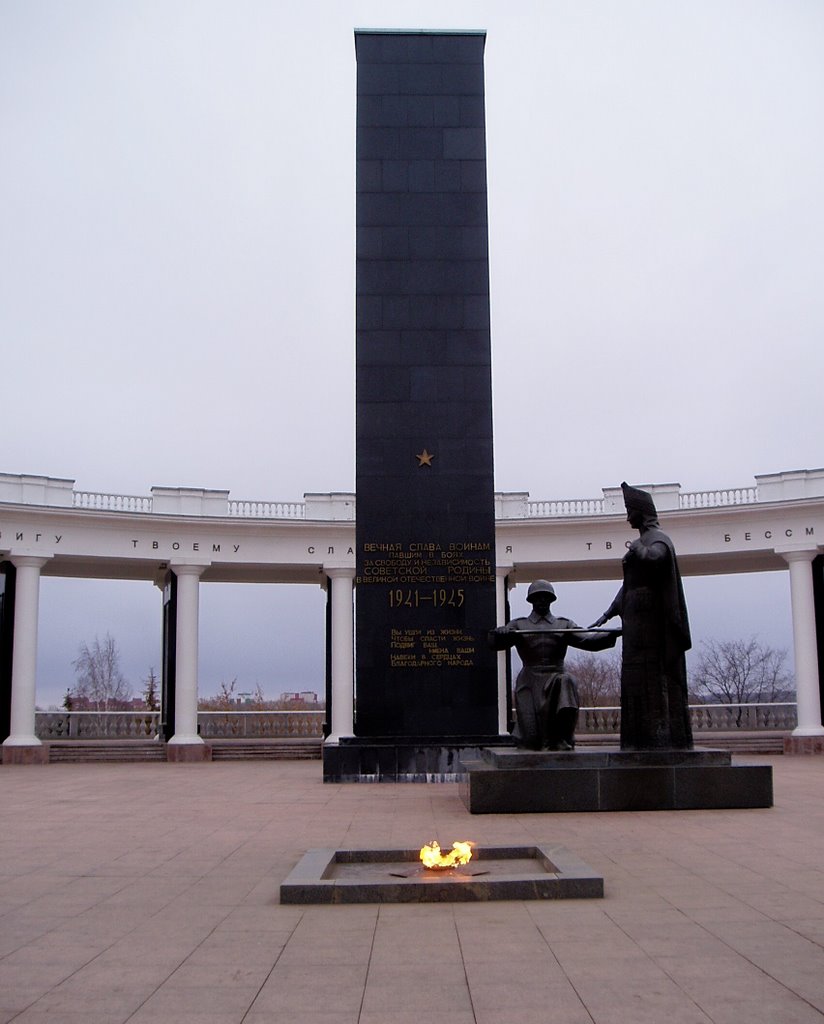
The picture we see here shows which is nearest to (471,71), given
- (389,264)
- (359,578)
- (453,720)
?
(389,264)

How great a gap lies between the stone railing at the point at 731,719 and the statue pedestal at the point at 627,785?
2242cm

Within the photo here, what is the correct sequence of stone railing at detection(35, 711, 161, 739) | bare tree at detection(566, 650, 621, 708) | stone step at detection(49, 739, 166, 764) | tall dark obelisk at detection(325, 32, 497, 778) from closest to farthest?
1. tall dark obelisk at detection(325, 32, 497, 778)
2. stone step at detection(49, 739, 166, 764)
3. stone railing at detection(35, 711, 161, 739)
4. bare tree at detection(566, 650, 621, 708)

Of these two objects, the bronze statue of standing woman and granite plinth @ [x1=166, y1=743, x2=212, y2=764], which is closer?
the bronze statue of standing woman

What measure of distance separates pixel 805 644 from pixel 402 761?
16.4 meters

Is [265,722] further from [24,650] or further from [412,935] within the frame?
[412,935]

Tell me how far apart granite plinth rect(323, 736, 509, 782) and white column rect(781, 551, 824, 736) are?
1493 centimetres

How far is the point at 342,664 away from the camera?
3200cm

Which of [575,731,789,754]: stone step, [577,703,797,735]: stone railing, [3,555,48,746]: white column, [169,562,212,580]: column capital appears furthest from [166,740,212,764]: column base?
[577,703,797,735]: stone railing

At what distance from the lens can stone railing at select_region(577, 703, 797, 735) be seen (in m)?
36.2

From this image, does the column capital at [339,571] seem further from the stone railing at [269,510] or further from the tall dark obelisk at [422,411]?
the tall dark obelisk at [422,411]

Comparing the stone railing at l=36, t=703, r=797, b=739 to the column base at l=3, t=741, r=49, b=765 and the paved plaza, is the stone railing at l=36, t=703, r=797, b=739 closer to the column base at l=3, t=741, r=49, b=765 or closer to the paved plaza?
the column base at l=3, t=741, r=49, b=765

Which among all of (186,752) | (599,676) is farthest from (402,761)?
(599,676)

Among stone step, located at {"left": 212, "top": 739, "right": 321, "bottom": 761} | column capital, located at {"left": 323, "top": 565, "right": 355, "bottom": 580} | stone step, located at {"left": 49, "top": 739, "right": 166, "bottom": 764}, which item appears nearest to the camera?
stone step, located at {"left": 49, "top": 739, "right": 166, "bottom": 764}

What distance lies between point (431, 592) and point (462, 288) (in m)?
6.10
